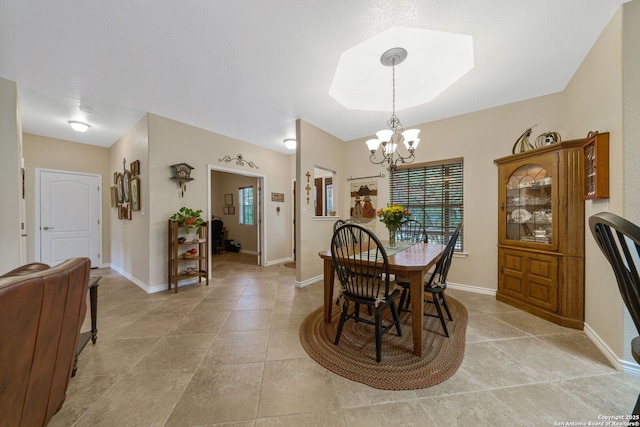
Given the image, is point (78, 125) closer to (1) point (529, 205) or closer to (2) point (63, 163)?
(2) point (63, 163)

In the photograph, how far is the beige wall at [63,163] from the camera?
4.05 m

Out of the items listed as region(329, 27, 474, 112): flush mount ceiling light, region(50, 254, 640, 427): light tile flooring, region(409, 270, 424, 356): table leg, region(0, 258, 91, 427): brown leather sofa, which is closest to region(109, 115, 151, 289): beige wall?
region(50, 254, 640, 427): light tile flooring

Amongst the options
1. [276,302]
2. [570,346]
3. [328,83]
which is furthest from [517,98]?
[276,302]

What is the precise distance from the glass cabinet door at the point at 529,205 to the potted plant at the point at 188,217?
14.3 feet

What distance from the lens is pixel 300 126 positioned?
353 centimetres

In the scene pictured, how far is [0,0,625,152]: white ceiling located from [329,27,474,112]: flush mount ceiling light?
0.12 meters

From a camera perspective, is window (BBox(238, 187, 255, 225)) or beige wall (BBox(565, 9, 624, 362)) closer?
beige wall (BBox(565, 9, 624, 362))

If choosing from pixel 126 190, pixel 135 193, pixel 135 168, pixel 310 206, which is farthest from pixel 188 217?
pixel 310 206

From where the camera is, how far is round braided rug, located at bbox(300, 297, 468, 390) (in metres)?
1.60

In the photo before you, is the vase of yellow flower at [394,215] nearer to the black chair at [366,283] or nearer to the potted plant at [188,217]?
the black chair at [366,283]

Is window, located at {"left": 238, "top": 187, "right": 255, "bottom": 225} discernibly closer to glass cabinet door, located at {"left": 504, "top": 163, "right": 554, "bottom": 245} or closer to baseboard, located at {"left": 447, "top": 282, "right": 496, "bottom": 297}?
baseboard, located at {"left": 447, "top": 282, "right": 496, "bottom": 297}

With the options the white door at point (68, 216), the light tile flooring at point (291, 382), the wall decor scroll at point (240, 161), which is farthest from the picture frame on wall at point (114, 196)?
A: the light tile flooring at point (291, 382)

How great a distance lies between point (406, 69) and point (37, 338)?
3340 millimetres

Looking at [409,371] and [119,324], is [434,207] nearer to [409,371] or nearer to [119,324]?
[409,371]
